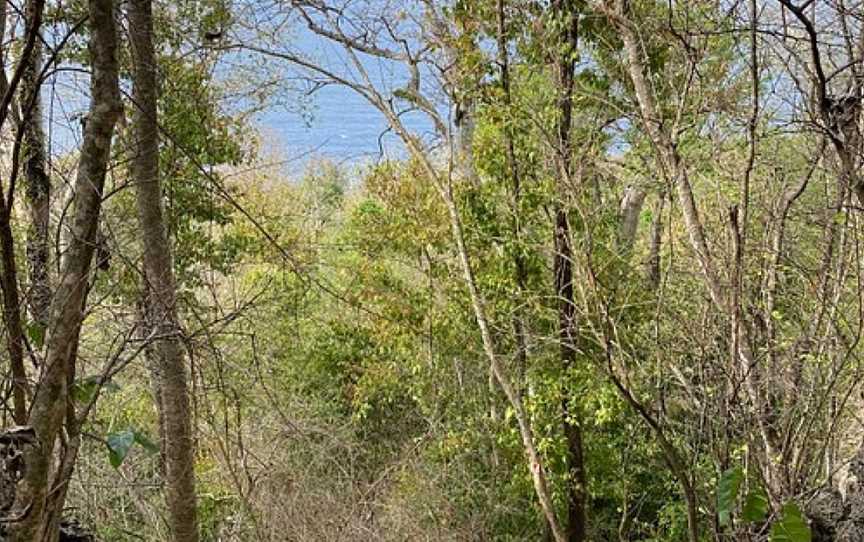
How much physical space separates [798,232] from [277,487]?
4110 millimetres

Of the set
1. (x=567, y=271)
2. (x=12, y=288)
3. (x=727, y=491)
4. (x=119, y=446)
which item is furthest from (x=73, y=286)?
(x=567, y=271)

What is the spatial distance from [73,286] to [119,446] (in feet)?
0.80

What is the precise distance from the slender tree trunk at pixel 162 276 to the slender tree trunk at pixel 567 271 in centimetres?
203

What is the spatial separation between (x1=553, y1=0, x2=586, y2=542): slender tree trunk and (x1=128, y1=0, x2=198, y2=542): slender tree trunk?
79.7 inches

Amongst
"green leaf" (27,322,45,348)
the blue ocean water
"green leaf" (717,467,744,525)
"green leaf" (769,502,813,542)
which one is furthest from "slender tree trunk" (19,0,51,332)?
the blue ocean water

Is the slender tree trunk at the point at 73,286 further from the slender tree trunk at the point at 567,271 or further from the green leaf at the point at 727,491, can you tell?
the slender tree trunk at the point at 567,271

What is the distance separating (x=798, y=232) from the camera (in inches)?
135

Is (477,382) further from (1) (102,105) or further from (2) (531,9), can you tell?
(1) (102,105)

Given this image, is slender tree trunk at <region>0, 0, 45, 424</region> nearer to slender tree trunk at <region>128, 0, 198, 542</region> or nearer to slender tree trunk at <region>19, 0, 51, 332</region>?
slender tree trunk at <region>19, 0, 51, 332</region>

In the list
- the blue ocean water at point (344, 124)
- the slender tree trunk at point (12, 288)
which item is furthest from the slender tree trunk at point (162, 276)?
the blue ocean water at point (344, 124)

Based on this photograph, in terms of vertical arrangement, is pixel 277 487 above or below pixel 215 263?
below

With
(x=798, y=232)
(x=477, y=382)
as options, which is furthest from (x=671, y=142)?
(x=477, y=382)

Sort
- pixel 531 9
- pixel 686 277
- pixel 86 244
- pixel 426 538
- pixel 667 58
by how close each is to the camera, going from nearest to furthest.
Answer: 1. pixel 86 244
2. pixel 686 277
3. pixel 667 58
4. pixel 531 9
5. pixel 426 538

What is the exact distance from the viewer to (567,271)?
209 inches
